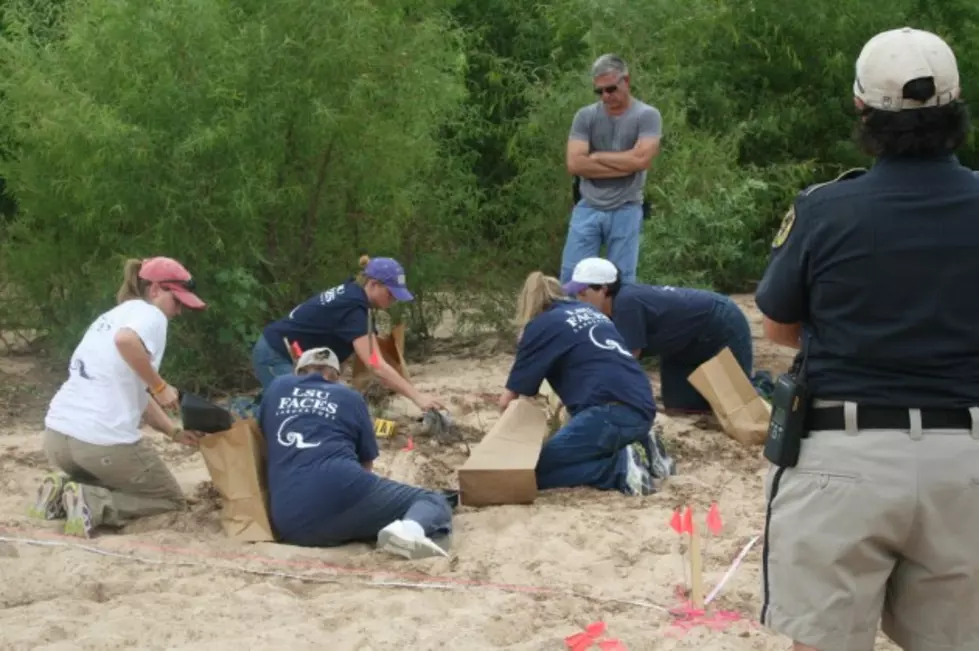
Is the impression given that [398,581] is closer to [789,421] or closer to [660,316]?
[789,421]

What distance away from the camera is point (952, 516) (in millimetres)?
2893

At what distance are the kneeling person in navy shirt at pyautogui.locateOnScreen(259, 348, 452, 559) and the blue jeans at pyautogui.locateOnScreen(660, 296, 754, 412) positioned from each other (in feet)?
8.21

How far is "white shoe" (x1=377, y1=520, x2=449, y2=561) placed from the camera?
552 cm

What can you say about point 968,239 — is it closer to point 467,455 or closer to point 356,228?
point 467,455

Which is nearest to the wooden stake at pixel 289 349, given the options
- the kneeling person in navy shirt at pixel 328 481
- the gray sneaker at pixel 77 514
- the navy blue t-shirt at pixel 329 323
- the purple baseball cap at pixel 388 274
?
the navy blue t-shirt at pixel 329 323

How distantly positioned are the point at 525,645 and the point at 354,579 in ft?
3.16

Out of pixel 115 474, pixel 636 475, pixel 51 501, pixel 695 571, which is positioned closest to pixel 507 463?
pixel 636 475

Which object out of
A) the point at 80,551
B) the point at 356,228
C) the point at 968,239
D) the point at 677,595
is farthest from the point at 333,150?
the point at 968,239

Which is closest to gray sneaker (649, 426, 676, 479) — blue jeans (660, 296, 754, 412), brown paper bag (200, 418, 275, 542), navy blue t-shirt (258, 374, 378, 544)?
blue jeans (660, 296, 754, 412)

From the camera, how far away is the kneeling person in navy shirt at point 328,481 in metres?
5.76

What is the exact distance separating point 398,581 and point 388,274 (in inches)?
107

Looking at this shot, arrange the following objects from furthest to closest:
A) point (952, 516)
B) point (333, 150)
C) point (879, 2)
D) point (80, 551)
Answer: point (879, 2), point (333, 150), point (80, 551), point (952, 516)

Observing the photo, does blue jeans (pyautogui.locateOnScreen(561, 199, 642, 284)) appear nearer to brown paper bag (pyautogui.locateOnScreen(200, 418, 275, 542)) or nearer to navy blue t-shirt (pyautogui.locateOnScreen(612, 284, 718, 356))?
navy blue t-shirt (pyautogui.locateOnScreen(612, 284, 718, 356))

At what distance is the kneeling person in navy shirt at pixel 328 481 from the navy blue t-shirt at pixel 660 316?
1996 mm
